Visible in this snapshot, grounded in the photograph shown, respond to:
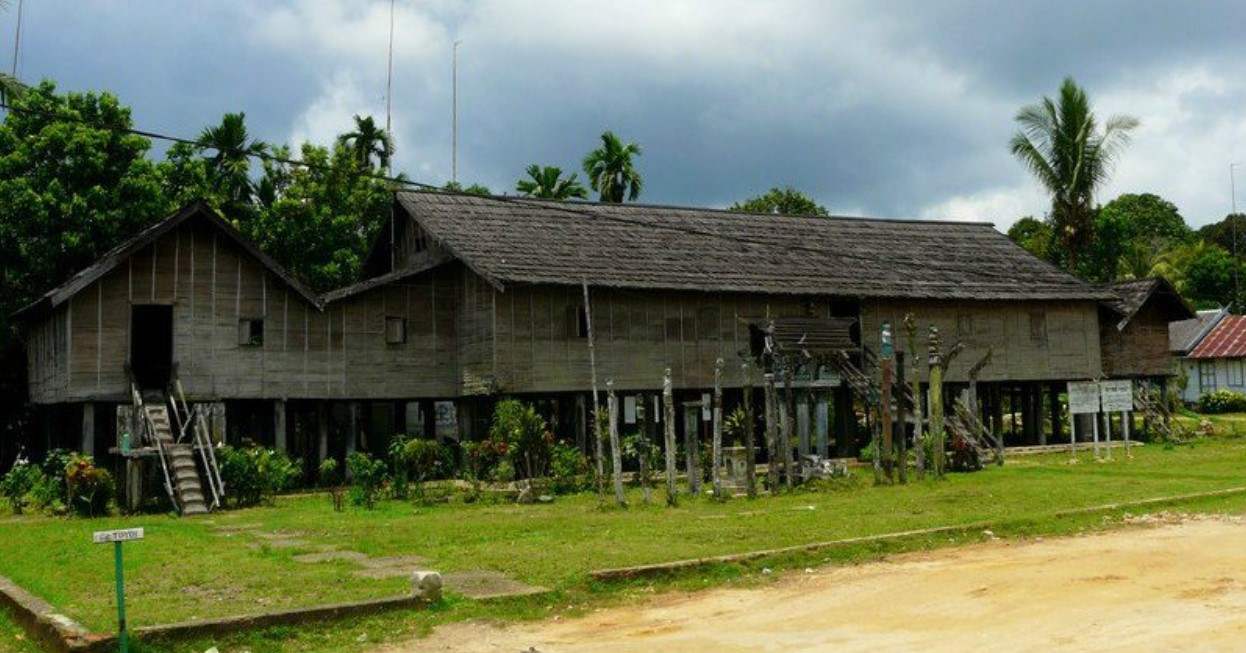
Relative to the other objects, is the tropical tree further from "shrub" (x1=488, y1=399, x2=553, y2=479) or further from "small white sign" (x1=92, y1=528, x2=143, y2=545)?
"small white sign" (x1=92, y1=528, x2=143, y2=545)

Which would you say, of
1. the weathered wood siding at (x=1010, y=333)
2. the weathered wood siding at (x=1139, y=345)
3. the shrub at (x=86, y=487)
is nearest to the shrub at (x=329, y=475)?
the shrub at (x=86, y=487)

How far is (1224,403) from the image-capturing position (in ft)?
181

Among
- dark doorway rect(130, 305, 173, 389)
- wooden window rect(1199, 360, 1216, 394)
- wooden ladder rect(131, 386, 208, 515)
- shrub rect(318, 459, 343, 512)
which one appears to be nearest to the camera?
wooden ladder rect(131, 386, 208, 515)

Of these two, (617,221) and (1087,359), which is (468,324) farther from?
(1087,359)

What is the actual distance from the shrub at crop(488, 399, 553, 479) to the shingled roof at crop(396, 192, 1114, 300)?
354cm

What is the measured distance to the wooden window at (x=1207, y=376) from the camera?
5941cm

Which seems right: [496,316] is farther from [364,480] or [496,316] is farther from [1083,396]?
[1083,396]

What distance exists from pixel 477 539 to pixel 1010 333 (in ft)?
82.3

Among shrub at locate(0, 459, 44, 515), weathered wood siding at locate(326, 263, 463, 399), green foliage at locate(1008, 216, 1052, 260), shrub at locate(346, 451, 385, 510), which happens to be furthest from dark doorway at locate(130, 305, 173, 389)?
green foliage at locate(1008, 216, 1052, 260)

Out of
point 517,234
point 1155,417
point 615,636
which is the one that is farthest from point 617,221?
point 615,636

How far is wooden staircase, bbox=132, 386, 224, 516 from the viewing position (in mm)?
22625

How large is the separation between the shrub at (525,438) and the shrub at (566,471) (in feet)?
0.82

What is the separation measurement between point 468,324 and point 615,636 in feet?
66.6

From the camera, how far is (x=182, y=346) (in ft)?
86.5
